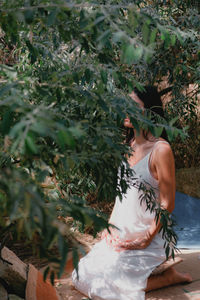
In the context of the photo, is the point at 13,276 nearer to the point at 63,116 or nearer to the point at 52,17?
the point at 63,116

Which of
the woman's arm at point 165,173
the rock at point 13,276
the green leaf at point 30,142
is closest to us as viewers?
the green leaf at point 30,142

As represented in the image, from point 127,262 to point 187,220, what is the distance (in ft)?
8.45

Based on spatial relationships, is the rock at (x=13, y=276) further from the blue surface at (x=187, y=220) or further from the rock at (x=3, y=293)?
the blue surface at (x=187, y=220)

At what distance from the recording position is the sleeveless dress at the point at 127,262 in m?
2.41

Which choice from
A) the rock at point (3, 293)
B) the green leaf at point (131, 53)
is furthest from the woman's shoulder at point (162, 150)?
the green leaf at point (131, 53)

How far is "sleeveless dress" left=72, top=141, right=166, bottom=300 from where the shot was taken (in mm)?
2414

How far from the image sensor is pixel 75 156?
1.08m

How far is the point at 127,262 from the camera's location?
2.46 m

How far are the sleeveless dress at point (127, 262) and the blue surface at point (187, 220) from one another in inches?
59.3

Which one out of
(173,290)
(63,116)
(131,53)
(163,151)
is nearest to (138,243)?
(173,290)

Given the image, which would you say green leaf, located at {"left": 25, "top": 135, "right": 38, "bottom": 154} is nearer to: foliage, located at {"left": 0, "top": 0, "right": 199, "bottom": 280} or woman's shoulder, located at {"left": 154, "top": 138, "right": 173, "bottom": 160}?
foliage, located at {"left": 0, "top": 0, "right": 199, "bottom": 280}

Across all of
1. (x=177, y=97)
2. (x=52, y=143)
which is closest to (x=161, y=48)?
(x=177, y=97)

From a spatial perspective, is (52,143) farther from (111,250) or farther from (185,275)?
(185,275)

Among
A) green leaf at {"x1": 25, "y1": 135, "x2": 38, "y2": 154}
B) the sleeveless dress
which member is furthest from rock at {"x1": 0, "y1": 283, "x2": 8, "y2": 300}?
green leaf at {"x1": 25, "y1": 135, "x2": 38, "y2": 154}
